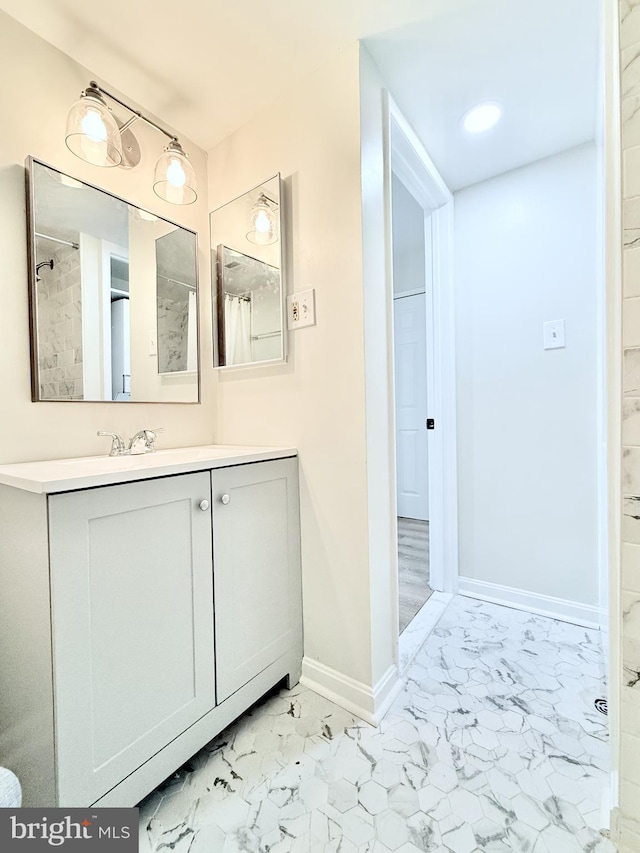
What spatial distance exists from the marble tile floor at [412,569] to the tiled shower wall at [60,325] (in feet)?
5.55

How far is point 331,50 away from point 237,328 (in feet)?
3.21

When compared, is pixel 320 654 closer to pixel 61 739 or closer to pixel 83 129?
pixel 61 739

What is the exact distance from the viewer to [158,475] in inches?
37.4

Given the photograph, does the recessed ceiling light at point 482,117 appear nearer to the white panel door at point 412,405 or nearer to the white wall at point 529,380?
the white wall at point 529,380

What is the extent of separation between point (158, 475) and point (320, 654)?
914 millimetres

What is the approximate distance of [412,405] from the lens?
3529mm

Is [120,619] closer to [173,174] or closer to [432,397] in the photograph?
[173,174]

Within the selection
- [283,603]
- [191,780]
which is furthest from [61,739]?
[283,603]

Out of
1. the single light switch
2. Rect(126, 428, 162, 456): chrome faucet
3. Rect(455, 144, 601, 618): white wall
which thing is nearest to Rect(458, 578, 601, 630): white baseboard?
Rect(455, 144, 601, 618): white wall

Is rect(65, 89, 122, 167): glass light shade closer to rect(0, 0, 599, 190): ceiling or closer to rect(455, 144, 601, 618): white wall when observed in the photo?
rect(0, 0, 599, 190): ceiling

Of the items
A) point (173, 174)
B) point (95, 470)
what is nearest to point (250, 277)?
point (173, 174)

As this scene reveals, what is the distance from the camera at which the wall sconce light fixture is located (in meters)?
→ 1.17

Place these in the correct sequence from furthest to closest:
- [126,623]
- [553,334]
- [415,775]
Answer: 1. [553,334]
2. [415,775]
3. [126,623]

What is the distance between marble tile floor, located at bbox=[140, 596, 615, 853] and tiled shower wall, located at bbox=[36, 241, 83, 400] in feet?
3.91
